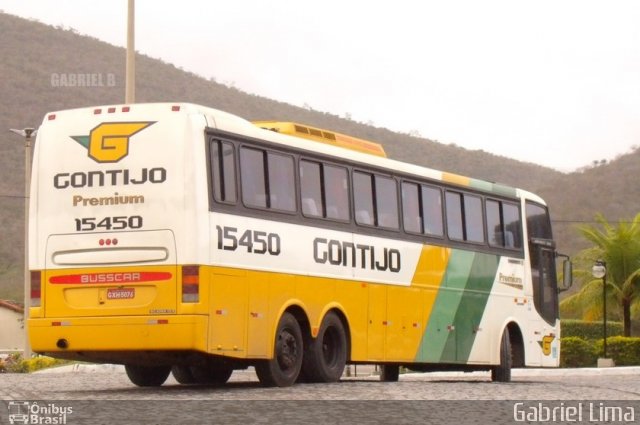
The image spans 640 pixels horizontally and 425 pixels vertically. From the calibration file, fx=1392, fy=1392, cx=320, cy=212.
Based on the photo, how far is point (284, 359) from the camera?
699 inches

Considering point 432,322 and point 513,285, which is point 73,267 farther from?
point 513,285

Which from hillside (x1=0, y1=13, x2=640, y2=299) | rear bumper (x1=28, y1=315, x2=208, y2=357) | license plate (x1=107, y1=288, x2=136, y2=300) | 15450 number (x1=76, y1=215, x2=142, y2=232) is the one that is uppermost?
hillside (x1=0, y1=13, x2=640, y2=299)

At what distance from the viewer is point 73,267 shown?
54.3 ft

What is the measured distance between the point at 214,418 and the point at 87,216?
16.7ft

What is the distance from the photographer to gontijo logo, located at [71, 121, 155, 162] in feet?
54.5

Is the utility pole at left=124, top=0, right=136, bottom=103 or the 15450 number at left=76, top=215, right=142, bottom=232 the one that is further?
the utility pole at left=124, top=0, right=136, bottom=103

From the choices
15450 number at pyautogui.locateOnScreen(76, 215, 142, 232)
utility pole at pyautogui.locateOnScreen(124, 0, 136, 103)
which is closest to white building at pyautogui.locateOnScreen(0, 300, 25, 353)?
utility pole at pyautogui.locateOnScreen(124, 0, 136, 103)

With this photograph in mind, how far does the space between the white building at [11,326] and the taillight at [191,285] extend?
153ft

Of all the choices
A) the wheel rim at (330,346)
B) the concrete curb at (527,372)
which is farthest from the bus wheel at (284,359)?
the concrete curb at (527,372)

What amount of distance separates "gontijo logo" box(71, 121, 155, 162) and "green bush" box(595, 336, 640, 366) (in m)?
29.2

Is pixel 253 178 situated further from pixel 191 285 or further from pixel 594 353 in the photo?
pixel 594 353

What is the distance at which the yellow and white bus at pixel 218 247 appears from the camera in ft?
52.9

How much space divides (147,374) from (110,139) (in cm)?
414

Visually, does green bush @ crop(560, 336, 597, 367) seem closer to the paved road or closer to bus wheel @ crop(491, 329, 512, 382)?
bus wheel @ crop(491, 329, 512, 382)
